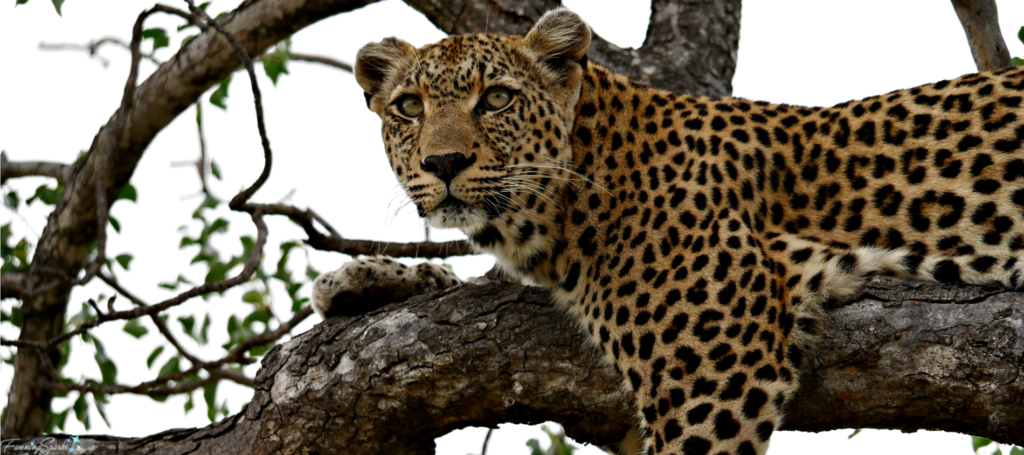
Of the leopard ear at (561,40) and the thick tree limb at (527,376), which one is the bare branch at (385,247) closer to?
the thick tree limb at (527,376)

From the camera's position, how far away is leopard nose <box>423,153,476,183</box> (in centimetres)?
555

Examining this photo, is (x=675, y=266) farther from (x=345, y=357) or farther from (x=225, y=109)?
(x=225, y=109)

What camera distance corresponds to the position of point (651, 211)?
5633mm

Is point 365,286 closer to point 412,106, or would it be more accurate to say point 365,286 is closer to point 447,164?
point 412,106

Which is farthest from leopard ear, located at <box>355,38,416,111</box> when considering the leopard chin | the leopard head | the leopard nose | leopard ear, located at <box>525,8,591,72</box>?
the leopard chin

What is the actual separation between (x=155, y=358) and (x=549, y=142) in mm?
4314

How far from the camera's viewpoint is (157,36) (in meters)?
8.27

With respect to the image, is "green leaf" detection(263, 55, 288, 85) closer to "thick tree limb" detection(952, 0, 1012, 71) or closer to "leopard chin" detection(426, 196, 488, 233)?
"leopard chin" detection(426, 196, 488, 233)

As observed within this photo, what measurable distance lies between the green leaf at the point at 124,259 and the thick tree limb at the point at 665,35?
3.09 meters

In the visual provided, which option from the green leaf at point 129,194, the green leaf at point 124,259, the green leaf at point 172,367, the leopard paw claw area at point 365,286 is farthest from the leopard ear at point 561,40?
the green leaf at point 124,259

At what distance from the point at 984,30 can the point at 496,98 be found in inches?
148

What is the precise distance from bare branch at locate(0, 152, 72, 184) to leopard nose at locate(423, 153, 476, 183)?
4317 millimetres

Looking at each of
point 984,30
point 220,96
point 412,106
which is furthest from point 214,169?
point 984,30

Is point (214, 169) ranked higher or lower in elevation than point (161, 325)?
higher
